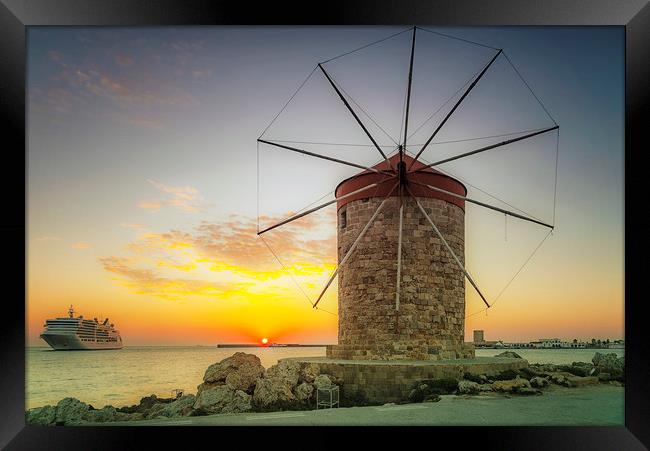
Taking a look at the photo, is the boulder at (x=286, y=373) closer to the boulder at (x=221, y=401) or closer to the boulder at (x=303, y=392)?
the boulder at (x=303, y=392)

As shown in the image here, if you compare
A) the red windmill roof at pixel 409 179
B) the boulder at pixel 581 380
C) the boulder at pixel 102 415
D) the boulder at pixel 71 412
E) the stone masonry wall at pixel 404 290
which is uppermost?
the red windmill roof at pixel 409 179

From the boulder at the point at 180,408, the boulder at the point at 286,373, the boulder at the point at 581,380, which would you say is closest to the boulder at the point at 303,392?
the boulder at the point at 286,373

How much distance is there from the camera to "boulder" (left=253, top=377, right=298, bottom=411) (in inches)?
345

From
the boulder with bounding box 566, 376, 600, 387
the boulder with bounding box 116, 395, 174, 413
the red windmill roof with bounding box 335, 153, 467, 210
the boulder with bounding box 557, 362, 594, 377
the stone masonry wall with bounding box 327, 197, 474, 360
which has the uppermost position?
the red windmill roof with bounding box 335, 153, 467, 210

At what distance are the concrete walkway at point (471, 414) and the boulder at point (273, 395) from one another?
0.46 meters

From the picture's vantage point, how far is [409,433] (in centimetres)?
633

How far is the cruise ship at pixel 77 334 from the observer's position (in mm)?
18016

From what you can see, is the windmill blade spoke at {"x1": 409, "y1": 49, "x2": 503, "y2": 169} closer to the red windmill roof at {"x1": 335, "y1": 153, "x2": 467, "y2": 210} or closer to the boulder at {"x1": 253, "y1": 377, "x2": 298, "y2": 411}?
the red windmill roof at {"x1": 335, "y1": 153, "x2": 467, "y2": 210}

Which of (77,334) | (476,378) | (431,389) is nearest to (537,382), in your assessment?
(476,378)

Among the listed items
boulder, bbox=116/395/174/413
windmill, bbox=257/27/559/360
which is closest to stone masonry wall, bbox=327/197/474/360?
windmill, bbox=257/27/559/360

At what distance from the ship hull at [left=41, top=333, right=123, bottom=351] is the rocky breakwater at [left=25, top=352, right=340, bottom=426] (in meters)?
9.36

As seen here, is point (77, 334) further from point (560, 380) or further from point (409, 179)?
point (560, 380)
